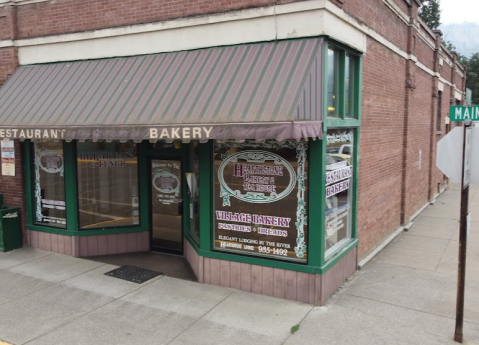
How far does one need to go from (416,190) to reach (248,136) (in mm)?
9548

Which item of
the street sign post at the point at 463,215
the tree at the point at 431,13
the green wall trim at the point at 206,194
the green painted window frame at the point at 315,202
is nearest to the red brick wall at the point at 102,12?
the green painted window frame at the point at 315,202

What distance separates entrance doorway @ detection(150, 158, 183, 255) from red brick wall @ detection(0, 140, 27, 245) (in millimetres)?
2873

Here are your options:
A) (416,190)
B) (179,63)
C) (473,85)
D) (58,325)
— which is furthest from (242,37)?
(473,85)

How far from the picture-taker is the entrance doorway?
8977 mm

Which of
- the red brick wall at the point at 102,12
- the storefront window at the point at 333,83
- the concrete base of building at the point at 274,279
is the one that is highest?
the red brick wall at the point at 102,12

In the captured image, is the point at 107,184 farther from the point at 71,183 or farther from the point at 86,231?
the point at 86,231

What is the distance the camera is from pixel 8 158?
31.2 ft

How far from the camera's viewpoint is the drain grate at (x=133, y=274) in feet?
25.1

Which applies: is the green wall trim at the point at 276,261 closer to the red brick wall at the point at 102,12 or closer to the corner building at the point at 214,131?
the corner building at the point at 214,131

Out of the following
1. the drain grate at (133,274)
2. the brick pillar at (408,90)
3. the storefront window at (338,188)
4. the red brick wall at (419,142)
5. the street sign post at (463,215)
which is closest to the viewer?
the street sign post at (463,215)

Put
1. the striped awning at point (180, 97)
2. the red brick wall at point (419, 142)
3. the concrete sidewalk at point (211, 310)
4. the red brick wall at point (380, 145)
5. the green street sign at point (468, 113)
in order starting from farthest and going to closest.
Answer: the red brick wall at point (419, 142) → the red brick wall at point (380, 145) → the striped awning at point (180, 97) → the concrete sidewalk at point (211, 310) → the green street sign at point (468, 113)

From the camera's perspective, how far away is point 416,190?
13.7 m

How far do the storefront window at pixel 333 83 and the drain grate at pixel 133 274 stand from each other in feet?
14.0

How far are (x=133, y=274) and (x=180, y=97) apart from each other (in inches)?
132
